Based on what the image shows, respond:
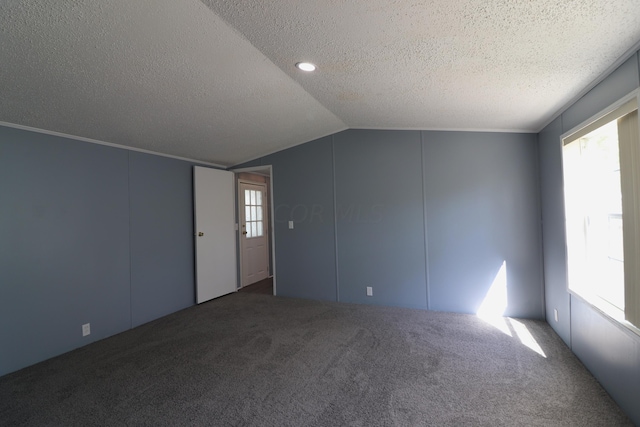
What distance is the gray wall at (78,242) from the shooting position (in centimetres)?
252

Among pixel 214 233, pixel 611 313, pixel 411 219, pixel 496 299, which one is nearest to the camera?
pixel 611 313

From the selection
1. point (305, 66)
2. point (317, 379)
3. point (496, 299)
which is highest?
point (305, 66)

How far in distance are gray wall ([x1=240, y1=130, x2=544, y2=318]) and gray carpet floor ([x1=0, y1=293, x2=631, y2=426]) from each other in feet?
1.78

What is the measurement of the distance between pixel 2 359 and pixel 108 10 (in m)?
2.92

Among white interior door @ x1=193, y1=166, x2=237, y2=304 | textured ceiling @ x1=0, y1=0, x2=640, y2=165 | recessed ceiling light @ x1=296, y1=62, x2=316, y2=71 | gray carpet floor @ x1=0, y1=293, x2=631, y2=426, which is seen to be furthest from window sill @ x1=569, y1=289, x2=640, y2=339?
white interior door @ x1=193, y1=166, x2=237, y2=304

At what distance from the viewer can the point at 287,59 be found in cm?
215

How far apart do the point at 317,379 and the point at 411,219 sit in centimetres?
235

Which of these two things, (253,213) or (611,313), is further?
(253,213)

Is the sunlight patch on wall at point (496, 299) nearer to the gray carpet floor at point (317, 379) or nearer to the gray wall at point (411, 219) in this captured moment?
the gray wall at point (411, 219)

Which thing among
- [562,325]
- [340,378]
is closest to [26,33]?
[340,378]

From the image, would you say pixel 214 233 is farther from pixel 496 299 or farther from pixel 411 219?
pixel 496 299

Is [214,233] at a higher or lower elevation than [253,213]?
lower

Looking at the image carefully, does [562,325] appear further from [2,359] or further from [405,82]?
[2,359]

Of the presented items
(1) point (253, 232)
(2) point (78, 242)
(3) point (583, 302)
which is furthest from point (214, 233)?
(3) point (583, 302)
